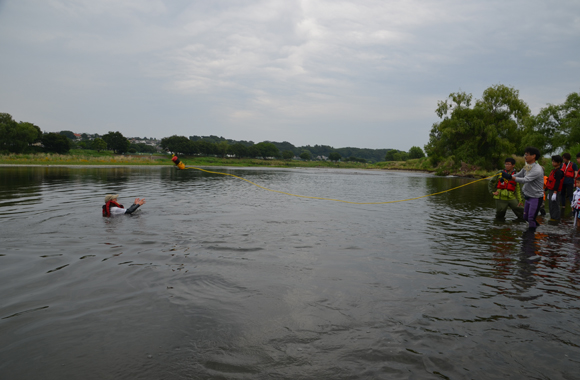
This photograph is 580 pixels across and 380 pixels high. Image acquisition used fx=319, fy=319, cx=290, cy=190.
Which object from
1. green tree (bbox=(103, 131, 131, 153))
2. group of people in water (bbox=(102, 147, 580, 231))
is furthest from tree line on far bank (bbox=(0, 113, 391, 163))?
group of people in water (bbox=(102, 147, 580, 231))

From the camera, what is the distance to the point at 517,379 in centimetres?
352

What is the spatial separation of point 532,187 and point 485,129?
179 ft

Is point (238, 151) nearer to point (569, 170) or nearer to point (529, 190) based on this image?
point (569, 170)

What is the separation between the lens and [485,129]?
2248 inches

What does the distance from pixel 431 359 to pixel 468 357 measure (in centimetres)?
48

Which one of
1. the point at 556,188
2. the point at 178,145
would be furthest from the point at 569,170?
the point at 178,145

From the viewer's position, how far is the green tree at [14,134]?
76662 millimetres

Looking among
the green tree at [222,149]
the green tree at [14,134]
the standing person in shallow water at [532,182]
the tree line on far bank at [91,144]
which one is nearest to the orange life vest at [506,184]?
the standing person in shallow water at [532,182]

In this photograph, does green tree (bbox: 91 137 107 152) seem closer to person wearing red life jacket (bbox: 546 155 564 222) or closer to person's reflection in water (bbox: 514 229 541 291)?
person wearing red life jacket (bbox: 546 155 564 222)

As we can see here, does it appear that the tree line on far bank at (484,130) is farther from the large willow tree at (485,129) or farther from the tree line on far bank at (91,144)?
the tree line on far bank at (91,144)

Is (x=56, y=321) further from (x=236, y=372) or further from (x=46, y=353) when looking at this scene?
(x=236, y=372)

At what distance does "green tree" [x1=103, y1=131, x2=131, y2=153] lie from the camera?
4859 inches

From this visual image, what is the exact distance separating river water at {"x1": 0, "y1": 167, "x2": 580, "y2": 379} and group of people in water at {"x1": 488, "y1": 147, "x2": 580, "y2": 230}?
4.30ft

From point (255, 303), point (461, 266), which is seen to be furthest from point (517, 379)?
point (461, 266)
